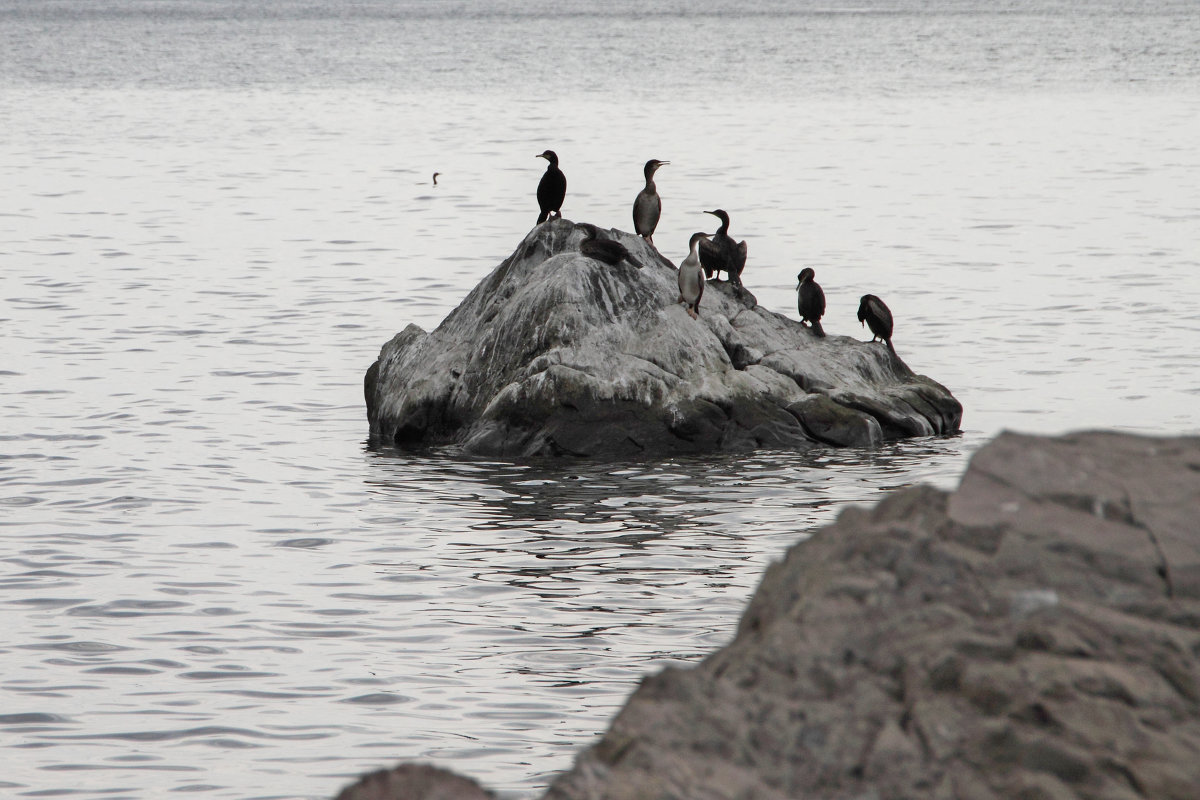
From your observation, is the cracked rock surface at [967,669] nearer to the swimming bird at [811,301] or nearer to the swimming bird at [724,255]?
the swimming bird at [811,301]

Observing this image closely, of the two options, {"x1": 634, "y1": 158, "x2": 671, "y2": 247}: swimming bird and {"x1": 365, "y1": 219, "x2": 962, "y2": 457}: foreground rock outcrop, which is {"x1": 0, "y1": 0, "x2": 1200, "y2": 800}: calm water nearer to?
{"x1": 365, "y1": 219, "x2": 962, "y2": 457}: foreground rock outcrop

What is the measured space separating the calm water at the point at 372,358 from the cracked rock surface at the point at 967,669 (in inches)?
125

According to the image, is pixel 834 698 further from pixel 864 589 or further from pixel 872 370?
pixel 872 370

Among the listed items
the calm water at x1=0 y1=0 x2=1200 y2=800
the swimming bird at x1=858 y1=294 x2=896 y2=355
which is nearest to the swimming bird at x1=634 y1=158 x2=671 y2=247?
the swimming bird at x1=858 y1=294 x2=896 y2=355

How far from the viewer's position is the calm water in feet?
26.0

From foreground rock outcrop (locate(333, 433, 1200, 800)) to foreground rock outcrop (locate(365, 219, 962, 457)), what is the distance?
925 centimetres

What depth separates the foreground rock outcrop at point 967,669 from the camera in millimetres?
3447

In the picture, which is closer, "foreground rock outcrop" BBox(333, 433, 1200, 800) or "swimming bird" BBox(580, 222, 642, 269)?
"foreground rock outcrop" BBox(333, 433, 1200, 800)

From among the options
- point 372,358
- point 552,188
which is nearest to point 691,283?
point 552,188

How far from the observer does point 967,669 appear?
356 centimetres

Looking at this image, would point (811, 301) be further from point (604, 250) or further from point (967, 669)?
point (967, 669)

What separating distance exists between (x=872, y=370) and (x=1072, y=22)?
379ft

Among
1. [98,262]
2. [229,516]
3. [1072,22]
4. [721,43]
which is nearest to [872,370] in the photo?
[229,516]

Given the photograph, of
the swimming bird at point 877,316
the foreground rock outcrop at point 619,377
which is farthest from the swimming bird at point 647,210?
the swimming bird at point 877,316
